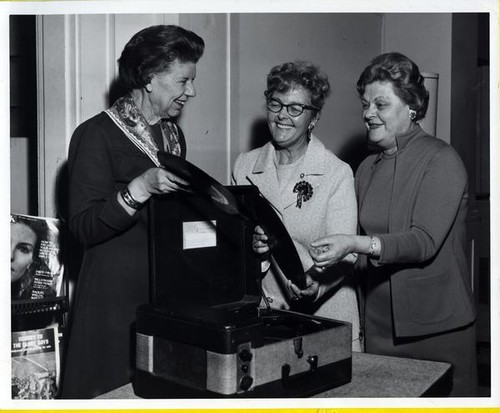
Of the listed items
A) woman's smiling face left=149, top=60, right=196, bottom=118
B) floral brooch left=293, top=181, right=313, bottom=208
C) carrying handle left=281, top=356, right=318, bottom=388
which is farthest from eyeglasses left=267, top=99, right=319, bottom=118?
carrying handle left=281, top=356, right=318, bottom=388

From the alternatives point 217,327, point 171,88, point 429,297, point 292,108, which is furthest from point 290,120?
point 217,327

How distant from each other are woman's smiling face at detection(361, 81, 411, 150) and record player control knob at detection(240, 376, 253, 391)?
1135mm

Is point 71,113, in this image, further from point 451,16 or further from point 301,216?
point 451,16

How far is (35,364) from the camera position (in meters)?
1.79

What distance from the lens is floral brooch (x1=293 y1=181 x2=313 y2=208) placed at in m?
2.01

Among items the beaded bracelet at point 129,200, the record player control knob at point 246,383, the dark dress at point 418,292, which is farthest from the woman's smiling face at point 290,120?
the record player control knob at point 246,383

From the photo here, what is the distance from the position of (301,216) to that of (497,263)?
658 millimetres

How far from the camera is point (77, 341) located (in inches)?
67.0

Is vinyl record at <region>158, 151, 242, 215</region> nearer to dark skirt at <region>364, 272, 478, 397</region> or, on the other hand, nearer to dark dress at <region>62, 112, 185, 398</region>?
dark dress at <region>62, 112, 185, 398</region>

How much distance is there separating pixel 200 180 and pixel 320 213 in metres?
0.76

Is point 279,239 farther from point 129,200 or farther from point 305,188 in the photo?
point 305,188

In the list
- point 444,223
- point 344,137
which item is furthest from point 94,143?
point 344,137

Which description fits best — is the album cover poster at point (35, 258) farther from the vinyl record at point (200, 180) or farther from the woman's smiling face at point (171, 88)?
the vinyl record at point (200, 180)

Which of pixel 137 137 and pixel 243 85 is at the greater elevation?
pixel 243 85
